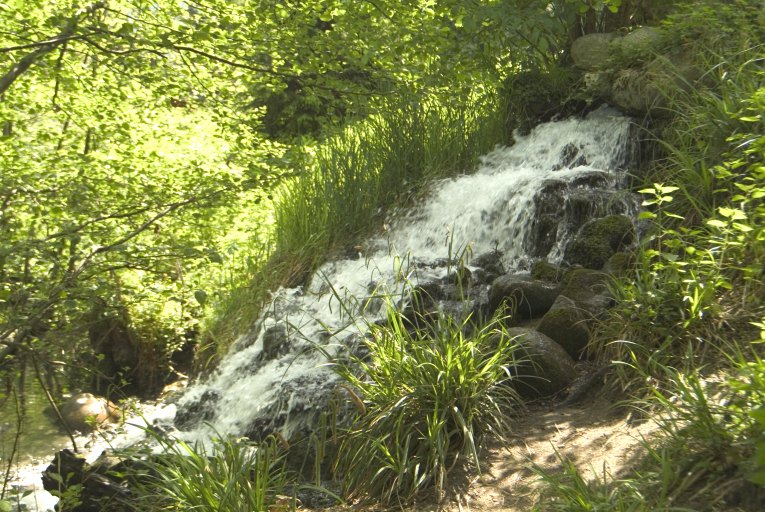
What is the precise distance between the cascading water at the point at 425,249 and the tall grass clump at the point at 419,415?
1.28m

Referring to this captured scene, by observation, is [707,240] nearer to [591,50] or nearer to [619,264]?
[619,264]

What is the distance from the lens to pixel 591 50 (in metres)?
8.98

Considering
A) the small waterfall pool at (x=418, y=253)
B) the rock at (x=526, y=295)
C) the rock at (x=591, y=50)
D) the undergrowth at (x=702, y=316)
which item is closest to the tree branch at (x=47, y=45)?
the small waterfall pool at (x=418, y=253)

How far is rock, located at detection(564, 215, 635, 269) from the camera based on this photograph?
20.3 feet

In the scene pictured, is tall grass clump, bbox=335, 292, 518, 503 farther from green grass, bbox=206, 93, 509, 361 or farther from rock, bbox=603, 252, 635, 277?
green grass, bbox=206, 93, 509, 361

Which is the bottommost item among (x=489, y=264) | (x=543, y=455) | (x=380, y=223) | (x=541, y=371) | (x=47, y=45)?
(x=543, y=455)

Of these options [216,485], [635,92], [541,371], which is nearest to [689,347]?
[541,371]

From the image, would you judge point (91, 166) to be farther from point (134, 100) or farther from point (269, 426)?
point (269, 426)

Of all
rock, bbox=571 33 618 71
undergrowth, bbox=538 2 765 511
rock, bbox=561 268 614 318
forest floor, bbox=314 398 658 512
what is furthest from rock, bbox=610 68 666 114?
forest floor, bbox=314 398 658 512

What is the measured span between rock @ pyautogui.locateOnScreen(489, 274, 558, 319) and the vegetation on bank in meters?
0.28

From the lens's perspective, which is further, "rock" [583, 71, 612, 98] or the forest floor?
"rock" [583, 71, 612, 98]

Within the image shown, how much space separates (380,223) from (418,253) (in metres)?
0.96

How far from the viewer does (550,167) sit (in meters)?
8.15

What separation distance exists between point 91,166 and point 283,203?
2470mm
